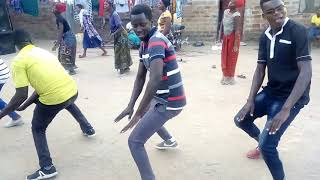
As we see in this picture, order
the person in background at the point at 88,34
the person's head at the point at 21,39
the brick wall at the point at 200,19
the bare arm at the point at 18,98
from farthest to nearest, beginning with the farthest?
the brick wall at the point at 200,19 < the person in background at the point at 88,34 < the person's head at the point at 21,39 < the bare arm at the point at 18,98

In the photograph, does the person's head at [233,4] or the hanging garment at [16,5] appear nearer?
the person's head at [233,4]

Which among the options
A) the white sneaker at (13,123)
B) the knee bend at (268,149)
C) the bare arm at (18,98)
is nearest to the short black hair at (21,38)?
the bare arm at (18,98)

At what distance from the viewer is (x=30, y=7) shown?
13.1 m

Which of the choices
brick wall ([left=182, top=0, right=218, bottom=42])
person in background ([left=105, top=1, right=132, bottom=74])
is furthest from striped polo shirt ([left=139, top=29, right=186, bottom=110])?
brick wall ([left=182, top=0, right=218, bottom=42])

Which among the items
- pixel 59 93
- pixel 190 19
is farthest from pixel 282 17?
pixel 190 19

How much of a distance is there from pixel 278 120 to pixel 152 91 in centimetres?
90

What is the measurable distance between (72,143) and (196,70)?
4.41 metres

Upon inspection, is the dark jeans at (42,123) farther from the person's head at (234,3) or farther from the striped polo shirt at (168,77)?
the person's head at (234,3)

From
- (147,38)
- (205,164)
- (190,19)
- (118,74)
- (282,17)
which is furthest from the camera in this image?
(190,19)

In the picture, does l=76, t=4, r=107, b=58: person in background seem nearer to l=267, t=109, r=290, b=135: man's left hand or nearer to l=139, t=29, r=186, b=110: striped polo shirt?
l=139, t=29, r=186, b=110: striped polo shirt

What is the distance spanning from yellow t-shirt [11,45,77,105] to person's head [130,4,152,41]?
0.96 meters

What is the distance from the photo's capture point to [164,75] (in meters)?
2.77

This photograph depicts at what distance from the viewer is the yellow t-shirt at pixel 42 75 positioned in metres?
2.98

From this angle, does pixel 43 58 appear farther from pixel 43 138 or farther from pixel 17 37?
pixel 43 138
